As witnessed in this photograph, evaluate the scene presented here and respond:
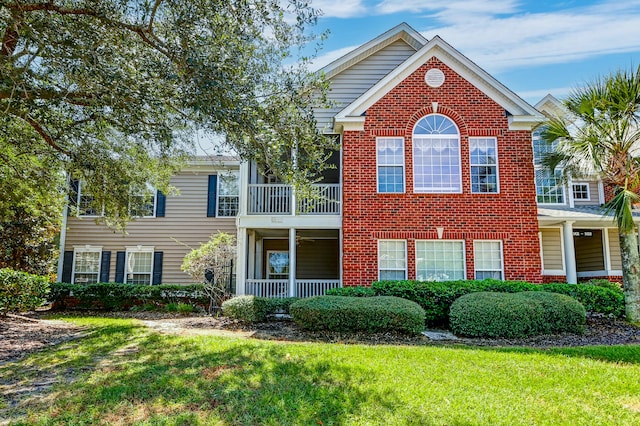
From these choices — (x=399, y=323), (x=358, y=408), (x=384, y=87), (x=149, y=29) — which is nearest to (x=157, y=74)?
(x=149, y=29)

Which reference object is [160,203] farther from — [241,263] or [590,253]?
[590,253]

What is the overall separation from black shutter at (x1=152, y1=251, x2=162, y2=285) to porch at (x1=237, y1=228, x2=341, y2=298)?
422cm

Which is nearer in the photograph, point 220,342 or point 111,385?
point 111,385

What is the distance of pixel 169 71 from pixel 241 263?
8041mm

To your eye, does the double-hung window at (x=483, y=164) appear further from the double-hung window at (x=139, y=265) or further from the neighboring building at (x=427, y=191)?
the double-hung window at (x=139, y=265)

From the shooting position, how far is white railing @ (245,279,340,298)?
14.2 m

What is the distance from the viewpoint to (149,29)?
6984 mm

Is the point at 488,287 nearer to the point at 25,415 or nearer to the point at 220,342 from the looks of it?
the point at 220,342

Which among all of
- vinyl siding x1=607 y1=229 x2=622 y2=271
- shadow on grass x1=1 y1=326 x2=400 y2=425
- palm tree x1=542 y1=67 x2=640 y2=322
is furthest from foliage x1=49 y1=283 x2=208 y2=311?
vinyl siding x1=607 y1=229 x2=622 y2=271

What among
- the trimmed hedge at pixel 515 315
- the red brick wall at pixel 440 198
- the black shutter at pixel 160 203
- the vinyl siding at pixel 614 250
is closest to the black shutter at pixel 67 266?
the black shutter at pixel 160 203

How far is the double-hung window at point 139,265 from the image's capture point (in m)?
17.9

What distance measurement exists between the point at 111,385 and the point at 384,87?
1136 cm

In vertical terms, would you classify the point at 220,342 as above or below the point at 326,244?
below

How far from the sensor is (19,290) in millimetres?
12984
